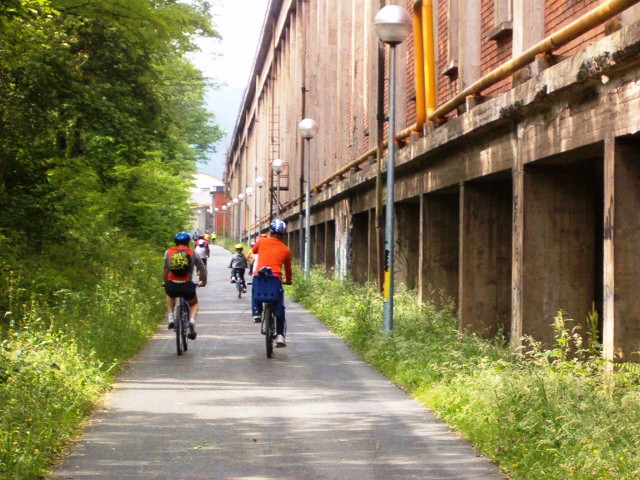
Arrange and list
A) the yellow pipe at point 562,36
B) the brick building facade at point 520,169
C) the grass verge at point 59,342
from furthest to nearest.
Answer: the yellow pipe at point 562,36 < the brick building facade at point 520,169 < the grass verge at point 59,342

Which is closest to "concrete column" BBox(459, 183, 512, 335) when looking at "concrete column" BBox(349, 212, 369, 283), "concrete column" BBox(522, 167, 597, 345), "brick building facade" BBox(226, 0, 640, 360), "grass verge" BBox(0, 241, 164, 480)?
"brick building facade" BBox(226, 0, 640, 360)

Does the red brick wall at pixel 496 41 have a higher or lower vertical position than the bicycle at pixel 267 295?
higher

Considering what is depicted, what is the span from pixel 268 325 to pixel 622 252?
7208 millimetres

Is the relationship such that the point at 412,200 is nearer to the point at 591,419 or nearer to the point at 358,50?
the point at 358,50

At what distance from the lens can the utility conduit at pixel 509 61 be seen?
10.2 metres

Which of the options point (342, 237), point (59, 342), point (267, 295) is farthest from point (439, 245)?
point (342, 237)

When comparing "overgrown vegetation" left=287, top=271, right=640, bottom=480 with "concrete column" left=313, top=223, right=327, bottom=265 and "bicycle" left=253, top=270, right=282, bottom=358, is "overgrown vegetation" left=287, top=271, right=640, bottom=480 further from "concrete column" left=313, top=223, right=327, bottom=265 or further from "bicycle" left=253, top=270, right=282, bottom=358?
"concrete column" left=313, top=223, right=327, bottom=265

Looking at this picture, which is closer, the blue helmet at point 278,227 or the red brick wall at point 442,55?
the blue helmet at point 278,227

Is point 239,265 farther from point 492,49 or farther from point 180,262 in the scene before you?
point 492,49

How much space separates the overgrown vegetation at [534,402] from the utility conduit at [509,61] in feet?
8.51

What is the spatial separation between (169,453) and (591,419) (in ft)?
9.65

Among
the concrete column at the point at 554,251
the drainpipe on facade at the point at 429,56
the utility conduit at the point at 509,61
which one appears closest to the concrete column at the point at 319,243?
the utility conduit at the point at 509,61

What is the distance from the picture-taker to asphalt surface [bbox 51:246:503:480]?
8.00 meters

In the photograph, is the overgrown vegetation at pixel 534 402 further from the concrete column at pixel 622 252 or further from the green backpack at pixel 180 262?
the green backpack at pixel 180 262
